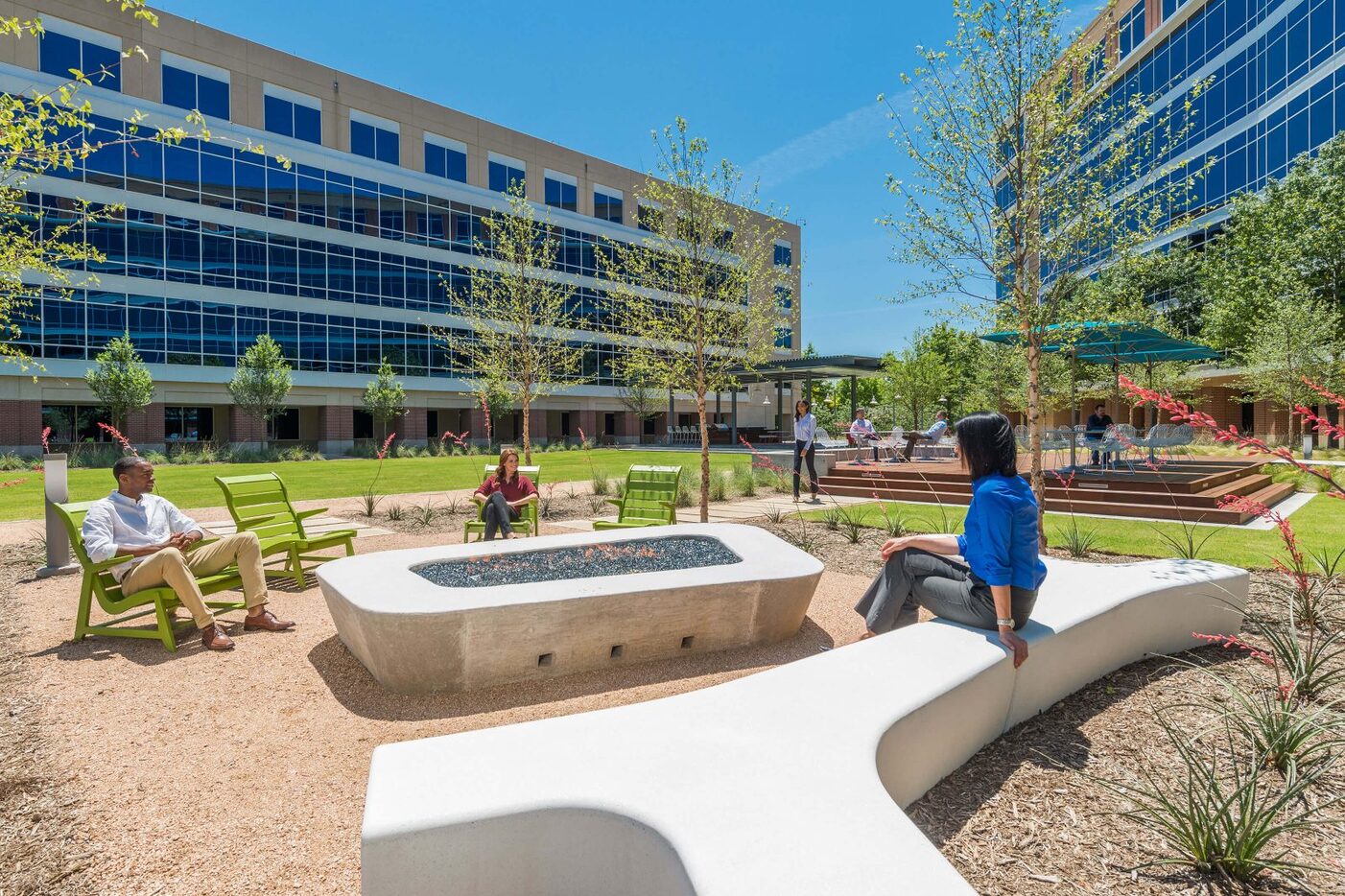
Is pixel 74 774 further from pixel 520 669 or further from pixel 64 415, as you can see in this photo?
pixel 64 415

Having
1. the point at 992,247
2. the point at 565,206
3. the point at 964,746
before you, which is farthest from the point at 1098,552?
the point at 565,206

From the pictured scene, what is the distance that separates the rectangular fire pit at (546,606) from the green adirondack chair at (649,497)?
110 inches

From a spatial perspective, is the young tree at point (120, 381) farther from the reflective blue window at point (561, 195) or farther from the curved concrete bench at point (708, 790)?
the curved concrete bench at point (708, 790)

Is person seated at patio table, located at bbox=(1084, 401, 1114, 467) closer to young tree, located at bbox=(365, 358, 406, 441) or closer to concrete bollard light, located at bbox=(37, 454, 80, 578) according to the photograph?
concrete bollard light, located at bbox=(37, 454, 80, 578)

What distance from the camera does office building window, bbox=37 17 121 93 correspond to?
31828mm

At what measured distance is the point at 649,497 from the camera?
9.20 m

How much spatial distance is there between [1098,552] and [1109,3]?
6.09 metres

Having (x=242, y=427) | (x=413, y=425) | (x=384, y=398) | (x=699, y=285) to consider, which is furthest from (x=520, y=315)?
(x=413, y=425)

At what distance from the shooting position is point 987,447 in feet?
11.8

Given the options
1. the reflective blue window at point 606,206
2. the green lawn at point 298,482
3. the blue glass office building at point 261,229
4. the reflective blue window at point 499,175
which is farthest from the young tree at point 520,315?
the reflective blue window at point 606,206

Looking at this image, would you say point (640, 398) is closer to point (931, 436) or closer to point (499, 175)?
point (499, 175)

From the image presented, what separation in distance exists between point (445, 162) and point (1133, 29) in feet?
145

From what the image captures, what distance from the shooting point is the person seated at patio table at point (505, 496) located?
8.20 meters

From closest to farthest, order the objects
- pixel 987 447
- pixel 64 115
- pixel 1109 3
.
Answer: pixel 987 447 → pixel 64 115 → pixel 1109 3
